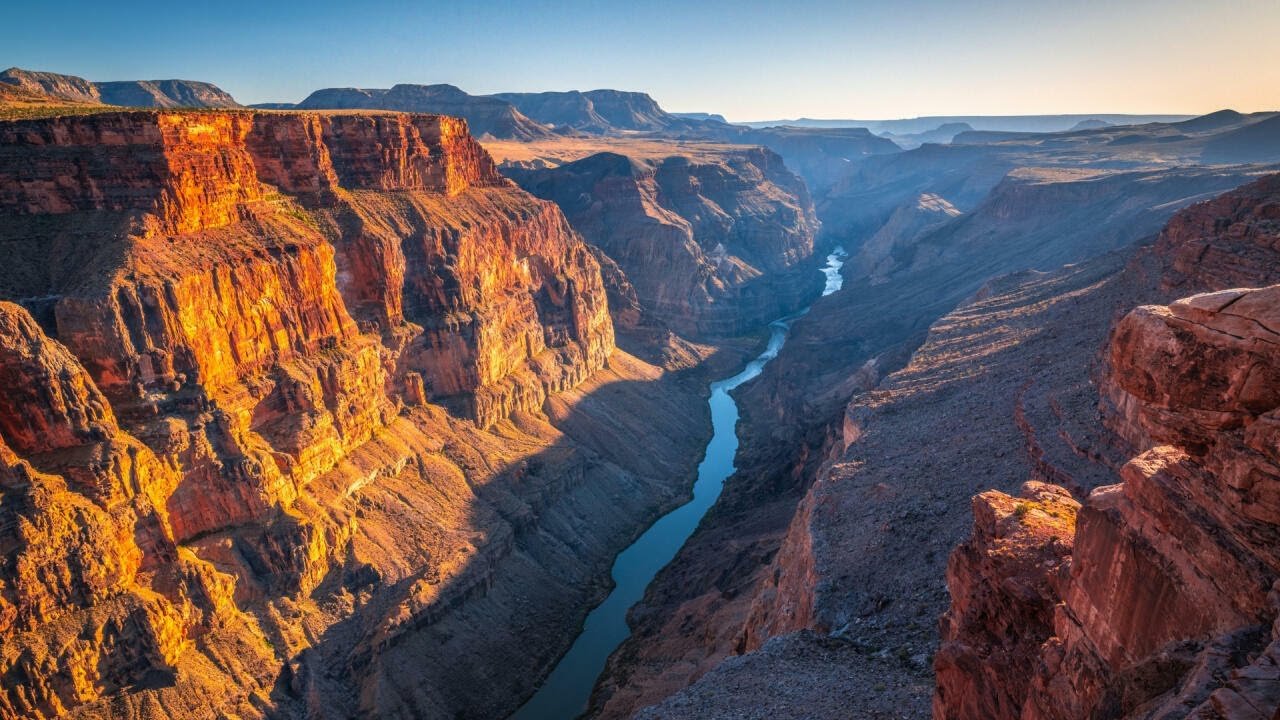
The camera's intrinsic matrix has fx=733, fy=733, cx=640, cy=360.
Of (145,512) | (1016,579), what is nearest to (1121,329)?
(1016,579)

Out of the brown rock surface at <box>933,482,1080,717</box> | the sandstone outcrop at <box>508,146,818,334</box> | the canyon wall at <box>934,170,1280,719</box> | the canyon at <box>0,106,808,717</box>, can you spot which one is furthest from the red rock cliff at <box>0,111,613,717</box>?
the sandstone outcrop at <box>508,146,818,334</box>

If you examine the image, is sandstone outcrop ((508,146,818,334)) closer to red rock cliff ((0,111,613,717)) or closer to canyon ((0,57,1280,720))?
canyon ((0,57,1280,720))

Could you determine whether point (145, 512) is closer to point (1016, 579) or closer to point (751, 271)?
point (1016, 579)

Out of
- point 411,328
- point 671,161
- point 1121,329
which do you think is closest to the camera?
point 1121,329

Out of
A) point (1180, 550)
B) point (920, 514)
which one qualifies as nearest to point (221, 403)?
point (920, 514)

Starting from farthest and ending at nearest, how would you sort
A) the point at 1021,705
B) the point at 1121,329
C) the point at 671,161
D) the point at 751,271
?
the point at 671,161, the point at 751,271, the point at 1021,705, the point at 1121,329

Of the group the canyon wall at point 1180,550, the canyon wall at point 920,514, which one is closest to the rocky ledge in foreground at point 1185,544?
the canyon wall at point 1180,550
